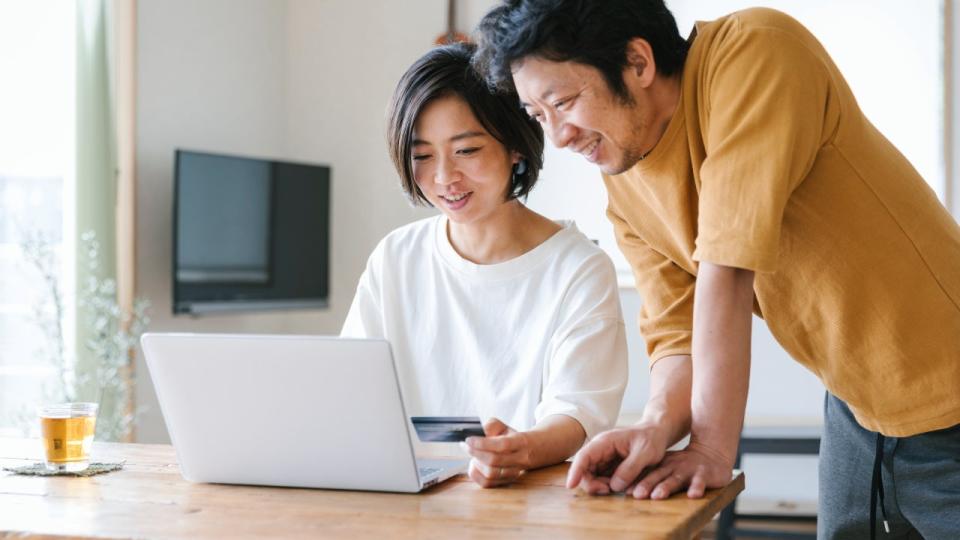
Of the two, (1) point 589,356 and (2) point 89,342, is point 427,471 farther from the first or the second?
(2) point 89,342

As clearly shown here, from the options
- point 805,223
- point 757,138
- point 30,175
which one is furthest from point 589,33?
point 30,175

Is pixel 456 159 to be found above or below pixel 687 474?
above

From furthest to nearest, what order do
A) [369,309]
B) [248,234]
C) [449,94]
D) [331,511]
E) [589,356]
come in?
[248,234]
[369,309]
[449,94]
[589,356]
[331,511]

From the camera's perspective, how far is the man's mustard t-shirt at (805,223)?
128 cm

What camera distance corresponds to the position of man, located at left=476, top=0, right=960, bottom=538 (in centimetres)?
129

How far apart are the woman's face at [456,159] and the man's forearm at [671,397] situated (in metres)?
0.44

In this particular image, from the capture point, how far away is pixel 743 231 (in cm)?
126

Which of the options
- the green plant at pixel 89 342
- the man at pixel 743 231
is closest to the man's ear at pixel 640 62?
the man at pixel 743 231

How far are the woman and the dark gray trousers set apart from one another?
1.11ft

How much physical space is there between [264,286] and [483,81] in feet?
10.2

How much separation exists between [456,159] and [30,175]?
2472mm

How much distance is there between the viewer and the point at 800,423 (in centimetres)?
450

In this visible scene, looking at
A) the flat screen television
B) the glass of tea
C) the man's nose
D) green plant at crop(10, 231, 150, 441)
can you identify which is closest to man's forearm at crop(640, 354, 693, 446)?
the man's nose

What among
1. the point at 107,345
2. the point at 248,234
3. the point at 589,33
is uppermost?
the point at 589,33
